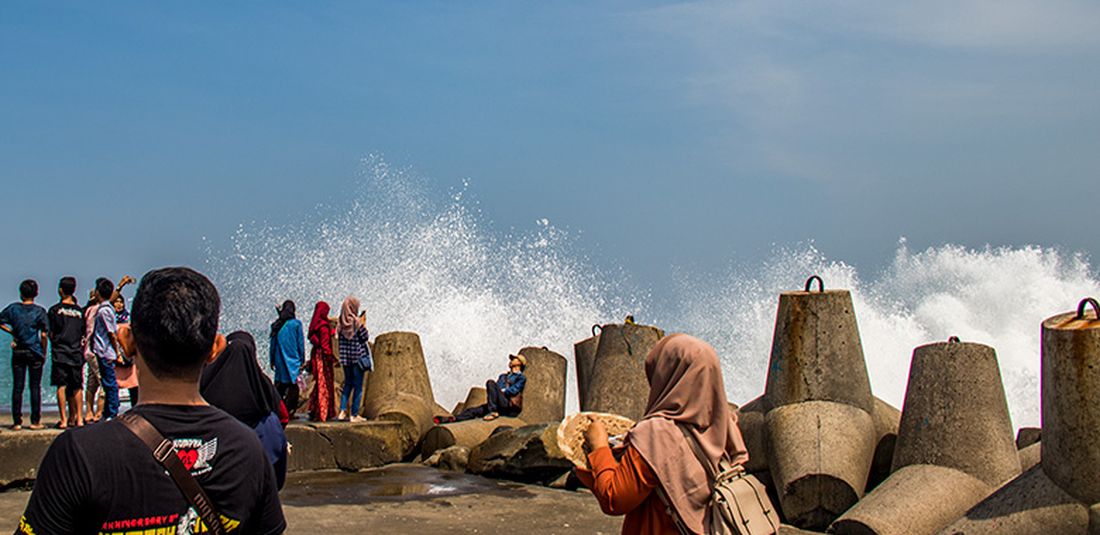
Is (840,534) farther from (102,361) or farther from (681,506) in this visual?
(102,361)

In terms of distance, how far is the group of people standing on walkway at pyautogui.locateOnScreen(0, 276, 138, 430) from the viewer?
34.1 ft

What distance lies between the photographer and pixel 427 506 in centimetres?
932

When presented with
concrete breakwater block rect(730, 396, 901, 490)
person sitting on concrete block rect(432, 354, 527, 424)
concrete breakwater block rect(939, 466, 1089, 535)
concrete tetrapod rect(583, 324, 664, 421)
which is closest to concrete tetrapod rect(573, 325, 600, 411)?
person sitting on concrete block rect(432, 354, 527, 424)

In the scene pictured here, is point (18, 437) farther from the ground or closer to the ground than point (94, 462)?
closer to the ground

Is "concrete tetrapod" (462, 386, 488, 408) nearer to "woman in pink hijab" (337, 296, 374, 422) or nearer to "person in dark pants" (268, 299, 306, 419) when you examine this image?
"woman in pink hijab" (337, 296, 374, 422)

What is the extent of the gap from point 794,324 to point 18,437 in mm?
6599

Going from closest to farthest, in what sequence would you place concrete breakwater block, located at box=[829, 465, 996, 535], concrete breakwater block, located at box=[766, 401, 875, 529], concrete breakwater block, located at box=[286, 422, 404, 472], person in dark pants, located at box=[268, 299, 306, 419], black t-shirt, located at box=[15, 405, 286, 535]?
black t-shirt, located at box=[15, 405, 286, 535], concrete breakwater block, located at box=[829, 465, 996, 535], concrete breakwater block, located at box=[766, 401, 875, 529], person in dark pants, located at box=[268, 299, 306, 419], concrete breakwater block, located at box=[286, 422, 404, 472]

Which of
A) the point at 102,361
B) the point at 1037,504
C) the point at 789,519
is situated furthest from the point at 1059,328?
the point at 102,361

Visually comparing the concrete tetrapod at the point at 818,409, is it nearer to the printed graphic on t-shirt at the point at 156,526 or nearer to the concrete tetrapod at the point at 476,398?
the printed graphic on t-shirt at the point at 156,526

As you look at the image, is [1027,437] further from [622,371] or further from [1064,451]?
[622,371]

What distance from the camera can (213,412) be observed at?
2.41m

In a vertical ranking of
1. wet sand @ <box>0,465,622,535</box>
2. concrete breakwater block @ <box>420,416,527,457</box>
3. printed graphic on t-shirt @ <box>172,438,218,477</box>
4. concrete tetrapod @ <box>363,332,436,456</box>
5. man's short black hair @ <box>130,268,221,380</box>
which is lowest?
wet sand @ <box>0,465,622,535</box>

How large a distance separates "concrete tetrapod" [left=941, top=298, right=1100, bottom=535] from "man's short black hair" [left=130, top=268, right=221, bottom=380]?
5535 mm

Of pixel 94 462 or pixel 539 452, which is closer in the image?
pixel 94 462
